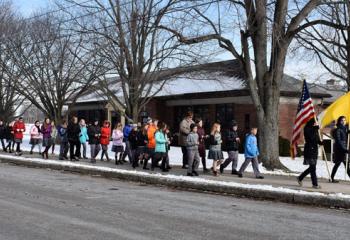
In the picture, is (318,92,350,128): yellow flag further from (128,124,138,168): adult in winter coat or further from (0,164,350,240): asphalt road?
(128,124,138,168): adult in winter coat

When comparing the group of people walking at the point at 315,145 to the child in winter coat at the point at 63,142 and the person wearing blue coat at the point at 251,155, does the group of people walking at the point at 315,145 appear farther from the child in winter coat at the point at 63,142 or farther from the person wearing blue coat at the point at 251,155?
the child in winter coat at the point at 63,142

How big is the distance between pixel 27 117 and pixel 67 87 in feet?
257

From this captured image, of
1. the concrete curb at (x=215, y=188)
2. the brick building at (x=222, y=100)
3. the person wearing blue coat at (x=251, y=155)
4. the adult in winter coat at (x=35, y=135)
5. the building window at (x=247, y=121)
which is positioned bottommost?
the concrete curb at (x=215, y=188)

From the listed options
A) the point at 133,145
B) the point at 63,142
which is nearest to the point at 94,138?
the point at 63,142

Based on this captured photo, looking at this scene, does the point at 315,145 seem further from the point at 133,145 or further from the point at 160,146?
the point at 133,145

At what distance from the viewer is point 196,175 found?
1631cm

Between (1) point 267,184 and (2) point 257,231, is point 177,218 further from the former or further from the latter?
(1) point 267,184

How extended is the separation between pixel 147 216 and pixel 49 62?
74.4ft

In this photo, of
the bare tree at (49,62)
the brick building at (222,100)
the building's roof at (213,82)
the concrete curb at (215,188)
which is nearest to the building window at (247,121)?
the brick building at (222,100)

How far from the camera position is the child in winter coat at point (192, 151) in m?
16.2

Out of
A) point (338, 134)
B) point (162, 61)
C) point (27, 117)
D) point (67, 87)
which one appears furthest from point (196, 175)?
point (27, 117)

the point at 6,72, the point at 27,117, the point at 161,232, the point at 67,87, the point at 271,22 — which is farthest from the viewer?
the point at 27,117

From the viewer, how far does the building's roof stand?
89.3 ft

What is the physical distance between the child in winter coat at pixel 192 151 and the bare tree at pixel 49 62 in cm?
1299
